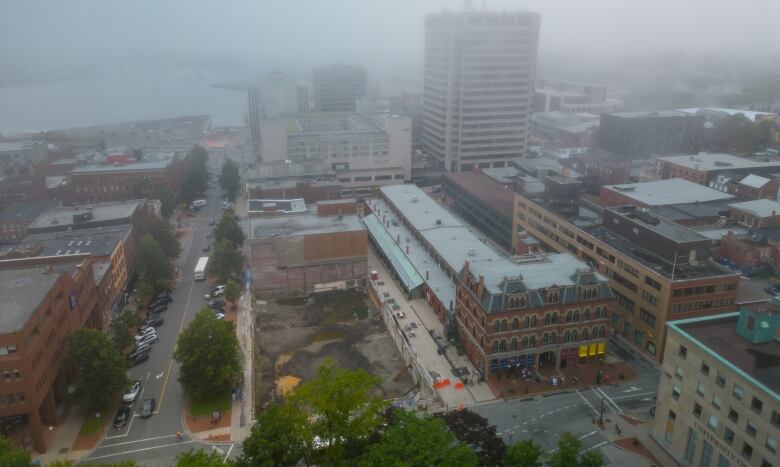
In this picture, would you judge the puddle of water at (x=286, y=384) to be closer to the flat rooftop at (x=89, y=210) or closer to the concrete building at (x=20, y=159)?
the flat rooftop at (x=89, y=210)

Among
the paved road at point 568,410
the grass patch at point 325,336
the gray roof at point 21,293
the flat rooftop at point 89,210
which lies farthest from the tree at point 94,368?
the flat rooftop at point 89,210

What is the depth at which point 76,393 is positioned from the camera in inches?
1650

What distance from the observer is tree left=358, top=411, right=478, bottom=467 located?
3042 centimetres

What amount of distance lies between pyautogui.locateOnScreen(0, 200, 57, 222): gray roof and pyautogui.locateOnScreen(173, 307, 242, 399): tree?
1826 inches

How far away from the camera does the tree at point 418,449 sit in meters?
30.4

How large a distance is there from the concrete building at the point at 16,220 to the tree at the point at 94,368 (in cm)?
4039

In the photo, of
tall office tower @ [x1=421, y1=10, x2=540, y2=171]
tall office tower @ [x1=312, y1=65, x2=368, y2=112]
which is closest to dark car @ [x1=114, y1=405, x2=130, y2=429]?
tall office tower @ [x1=421, y1=10, x2=540, y2=171]

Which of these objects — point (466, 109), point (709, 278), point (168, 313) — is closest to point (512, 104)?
point (466, 109)

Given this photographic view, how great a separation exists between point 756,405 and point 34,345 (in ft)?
151

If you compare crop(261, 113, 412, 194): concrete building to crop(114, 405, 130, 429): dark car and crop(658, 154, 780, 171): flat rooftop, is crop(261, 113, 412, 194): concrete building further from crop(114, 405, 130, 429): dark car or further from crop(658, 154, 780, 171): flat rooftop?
crop(114, 405, 130, 429): dark car

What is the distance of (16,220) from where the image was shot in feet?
248

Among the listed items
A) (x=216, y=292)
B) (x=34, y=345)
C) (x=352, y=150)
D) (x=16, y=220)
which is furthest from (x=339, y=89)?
(x=34, y=345)

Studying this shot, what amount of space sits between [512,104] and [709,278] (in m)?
73.5

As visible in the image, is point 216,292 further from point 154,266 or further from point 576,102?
point 576,102
